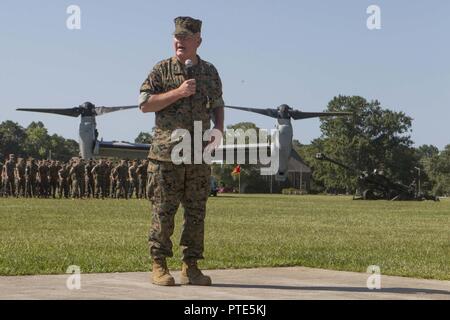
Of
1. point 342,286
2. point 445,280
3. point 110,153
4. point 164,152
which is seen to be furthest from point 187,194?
point 110,153

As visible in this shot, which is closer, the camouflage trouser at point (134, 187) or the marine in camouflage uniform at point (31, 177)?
the marine in camouflage uniform at point (31, 177)

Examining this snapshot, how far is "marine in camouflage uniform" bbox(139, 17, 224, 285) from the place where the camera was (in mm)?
6820

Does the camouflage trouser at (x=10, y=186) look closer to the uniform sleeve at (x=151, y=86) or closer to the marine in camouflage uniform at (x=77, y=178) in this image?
the marine in camouflage uniform at (x=77, y=178)

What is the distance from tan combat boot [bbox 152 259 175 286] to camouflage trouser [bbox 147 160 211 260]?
9 centimetres

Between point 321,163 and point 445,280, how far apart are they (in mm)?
116724

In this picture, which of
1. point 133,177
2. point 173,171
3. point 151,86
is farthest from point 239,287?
point 133,177

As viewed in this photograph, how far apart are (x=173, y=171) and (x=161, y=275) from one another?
33.4 inches

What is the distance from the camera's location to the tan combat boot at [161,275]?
6602 millimetres

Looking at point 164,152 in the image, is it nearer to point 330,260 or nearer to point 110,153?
point 330,260

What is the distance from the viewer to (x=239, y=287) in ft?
21.6

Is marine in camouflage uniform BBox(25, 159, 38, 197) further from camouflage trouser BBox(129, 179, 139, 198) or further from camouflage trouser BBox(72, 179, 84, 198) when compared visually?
camouflage trouser BBox(129, 179, 139, 198)

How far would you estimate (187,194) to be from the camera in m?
6.90

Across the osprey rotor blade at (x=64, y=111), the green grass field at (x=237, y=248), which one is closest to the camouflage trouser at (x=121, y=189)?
the osprey rotor blade at (x=64, y=111)

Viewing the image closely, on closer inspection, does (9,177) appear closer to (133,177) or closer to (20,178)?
(20,178)
